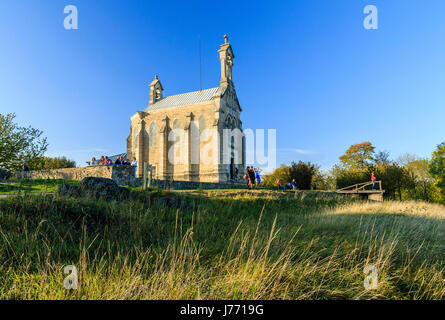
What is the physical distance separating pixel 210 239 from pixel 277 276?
2244 mm

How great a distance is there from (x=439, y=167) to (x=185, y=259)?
39.7m

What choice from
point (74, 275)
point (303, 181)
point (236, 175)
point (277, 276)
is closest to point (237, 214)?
point (277, 276)

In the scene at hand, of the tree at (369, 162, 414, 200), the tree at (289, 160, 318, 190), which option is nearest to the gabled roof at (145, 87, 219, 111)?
the tree at (289, 160, 318, 190)

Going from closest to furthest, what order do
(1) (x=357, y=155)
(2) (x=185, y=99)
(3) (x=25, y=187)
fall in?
(3) (x=25, y=187), (2) (x=185, y=99), (1) (x=357, y=155)

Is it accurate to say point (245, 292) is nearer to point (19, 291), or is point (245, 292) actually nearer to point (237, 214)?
point (19, 291)

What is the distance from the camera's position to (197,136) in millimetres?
30969

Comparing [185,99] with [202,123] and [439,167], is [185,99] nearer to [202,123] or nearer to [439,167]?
[202,123]

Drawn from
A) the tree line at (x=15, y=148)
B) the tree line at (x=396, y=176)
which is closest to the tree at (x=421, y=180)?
the tree line at (x=396, y=176)

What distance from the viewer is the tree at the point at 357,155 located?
144ft

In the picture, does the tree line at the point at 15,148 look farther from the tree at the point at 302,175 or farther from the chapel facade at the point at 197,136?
the tree at the point at 302,175

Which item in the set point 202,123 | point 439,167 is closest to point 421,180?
point 439,167

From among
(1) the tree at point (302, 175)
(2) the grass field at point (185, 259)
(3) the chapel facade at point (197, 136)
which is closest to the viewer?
(2) the grass field at point (185, 259)

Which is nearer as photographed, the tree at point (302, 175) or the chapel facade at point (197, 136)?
the chapel facade at point (197, 136)

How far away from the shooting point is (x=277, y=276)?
315 cm
